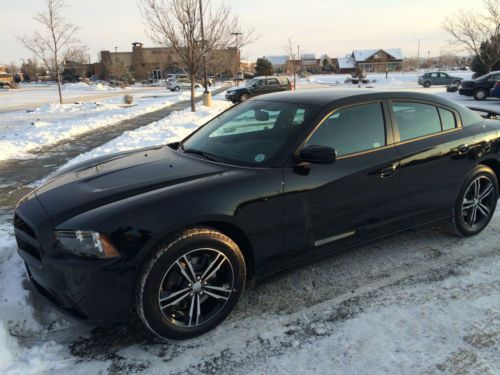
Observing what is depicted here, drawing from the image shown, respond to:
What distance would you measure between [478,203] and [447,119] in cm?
98

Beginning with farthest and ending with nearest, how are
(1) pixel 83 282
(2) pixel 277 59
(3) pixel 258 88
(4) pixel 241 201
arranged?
(2) pixel 277 59
(3) pixel 258 88
(4) pixel 241 201
(1) pixel 83 282

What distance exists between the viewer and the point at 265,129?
3.73m

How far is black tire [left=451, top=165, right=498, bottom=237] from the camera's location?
4.21 meters

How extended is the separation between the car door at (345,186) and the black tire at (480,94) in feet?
71.2

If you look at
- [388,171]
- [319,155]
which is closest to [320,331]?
[319,155]

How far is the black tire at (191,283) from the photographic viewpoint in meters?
2.58

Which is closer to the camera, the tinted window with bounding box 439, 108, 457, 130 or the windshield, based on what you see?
the windshield

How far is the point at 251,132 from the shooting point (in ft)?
12.6

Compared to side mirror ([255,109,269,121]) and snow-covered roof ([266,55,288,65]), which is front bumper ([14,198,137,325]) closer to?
side mirror ([255,109,269,121])

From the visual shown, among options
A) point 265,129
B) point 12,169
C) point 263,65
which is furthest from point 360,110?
point 263,65

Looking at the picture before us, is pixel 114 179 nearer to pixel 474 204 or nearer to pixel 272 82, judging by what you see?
pixel 474 204

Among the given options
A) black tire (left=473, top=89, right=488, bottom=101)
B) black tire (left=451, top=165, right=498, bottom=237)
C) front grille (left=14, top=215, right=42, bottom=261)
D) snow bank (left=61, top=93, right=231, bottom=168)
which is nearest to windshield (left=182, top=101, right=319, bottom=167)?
front grille (left=14, top=215, right=42, bottom=261)

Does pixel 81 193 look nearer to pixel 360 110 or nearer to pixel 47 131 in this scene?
pixel 360 110

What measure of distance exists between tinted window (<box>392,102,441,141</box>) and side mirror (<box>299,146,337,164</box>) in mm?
1042
